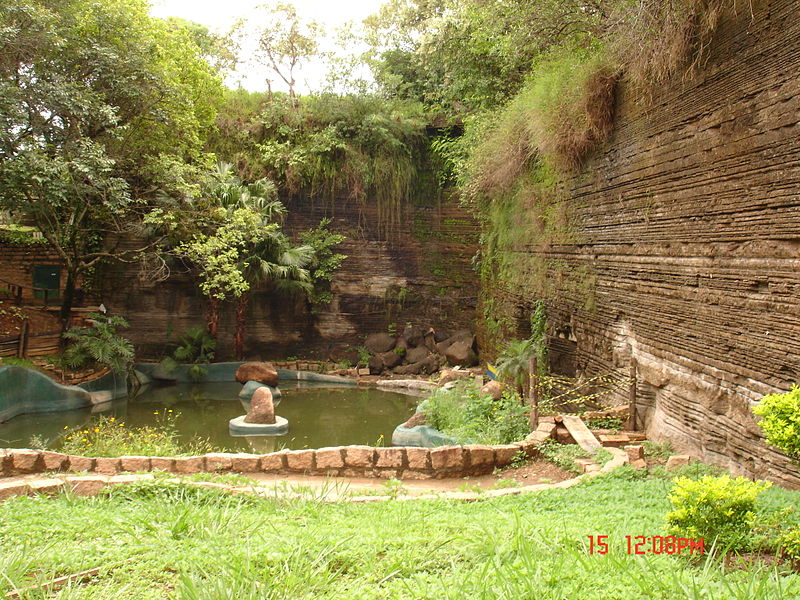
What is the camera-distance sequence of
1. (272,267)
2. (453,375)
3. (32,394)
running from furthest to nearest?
(272,267) < (453,375) < (32,394)

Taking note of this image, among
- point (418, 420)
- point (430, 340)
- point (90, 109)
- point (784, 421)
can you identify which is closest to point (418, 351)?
point (430, 340)

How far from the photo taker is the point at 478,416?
8.98 m

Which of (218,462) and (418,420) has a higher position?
(218,462)

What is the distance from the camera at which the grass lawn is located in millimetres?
2619

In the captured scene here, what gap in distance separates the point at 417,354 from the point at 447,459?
32.5 feet

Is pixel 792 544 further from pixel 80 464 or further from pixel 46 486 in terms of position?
pixel 80 464

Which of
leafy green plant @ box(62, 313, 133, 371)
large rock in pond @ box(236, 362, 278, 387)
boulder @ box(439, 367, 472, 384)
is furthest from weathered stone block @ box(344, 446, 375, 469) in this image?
leafy green plant @ box(62, 313, 133, 371)

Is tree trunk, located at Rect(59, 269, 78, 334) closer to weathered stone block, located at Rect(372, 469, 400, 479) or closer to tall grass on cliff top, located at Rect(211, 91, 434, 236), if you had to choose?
tall grass on cliff top, located at Rect(211, 91, 434, 236)

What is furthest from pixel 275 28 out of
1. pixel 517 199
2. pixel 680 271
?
pixel 680 271

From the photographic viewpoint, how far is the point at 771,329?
4.71m

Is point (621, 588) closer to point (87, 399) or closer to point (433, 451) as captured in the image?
point (433, 451)

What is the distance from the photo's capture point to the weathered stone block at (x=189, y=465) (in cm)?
603

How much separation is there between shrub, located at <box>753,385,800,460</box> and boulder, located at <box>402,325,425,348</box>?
13781mm
